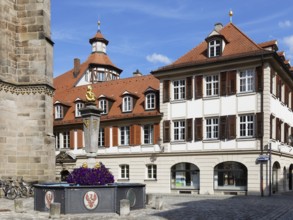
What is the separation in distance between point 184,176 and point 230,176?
3544 mm

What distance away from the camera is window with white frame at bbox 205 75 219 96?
30859 millimetres

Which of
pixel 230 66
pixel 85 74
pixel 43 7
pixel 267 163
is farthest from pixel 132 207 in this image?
pixel 85 74

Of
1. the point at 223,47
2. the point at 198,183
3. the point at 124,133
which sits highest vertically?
the point at 223,47

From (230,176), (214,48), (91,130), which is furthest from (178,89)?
(91,130)

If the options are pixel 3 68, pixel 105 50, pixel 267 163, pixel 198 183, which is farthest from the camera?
pixel 105 50

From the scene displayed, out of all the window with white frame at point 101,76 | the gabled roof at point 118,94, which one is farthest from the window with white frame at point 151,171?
the window with white frame at point 101,76

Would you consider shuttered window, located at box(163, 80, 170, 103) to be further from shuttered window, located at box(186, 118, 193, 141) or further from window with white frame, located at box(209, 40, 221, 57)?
window with white frame, located at box(209, 40, 221, 57)

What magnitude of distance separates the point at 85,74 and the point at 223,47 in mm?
26838

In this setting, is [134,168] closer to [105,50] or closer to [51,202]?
[51,202]

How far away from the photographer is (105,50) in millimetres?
62094

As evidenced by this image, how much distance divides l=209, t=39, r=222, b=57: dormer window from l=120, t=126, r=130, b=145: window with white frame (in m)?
8.83

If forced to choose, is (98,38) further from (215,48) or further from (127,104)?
(215,48)

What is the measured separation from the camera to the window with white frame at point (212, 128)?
30656 mm

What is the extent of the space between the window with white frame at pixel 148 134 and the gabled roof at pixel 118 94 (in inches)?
38.4
